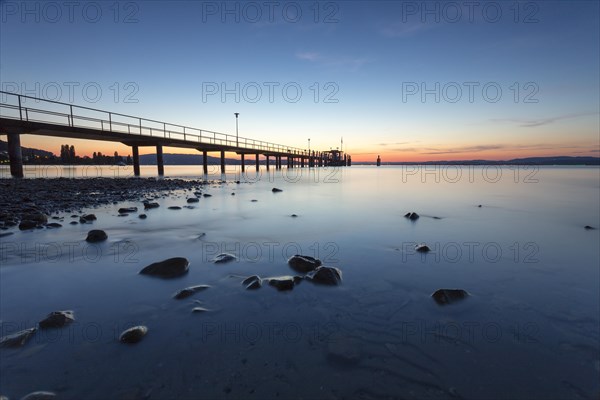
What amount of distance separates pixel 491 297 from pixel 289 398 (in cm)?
290

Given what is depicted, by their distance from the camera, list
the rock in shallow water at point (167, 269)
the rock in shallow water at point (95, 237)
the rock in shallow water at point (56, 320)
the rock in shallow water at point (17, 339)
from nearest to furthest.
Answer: the rock in shallow water at point (17, 339) → the rock in shallow water at point (56, 320) → the rock in shallow water at point (167, 269) → the rock in shallow water at point (95, 237)

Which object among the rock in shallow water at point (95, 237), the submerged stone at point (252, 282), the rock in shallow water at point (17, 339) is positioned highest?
the rock in shallow water at point (95, 237)

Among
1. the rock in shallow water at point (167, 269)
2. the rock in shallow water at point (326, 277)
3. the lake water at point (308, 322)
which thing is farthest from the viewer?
the rock in shallow water at point (167, 269)

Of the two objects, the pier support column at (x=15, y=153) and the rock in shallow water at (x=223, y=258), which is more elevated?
the pier support column at (x=15, y=153)

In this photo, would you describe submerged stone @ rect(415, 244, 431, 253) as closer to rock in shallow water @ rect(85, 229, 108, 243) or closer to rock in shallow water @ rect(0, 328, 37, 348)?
rock in shallow water @ rect(0, 328, 37, 348)

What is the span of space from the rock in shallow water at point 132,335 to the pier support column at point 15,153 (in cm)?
2455

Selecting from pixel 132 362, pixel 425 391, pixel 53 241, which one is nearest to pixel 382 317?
pixel 425 391

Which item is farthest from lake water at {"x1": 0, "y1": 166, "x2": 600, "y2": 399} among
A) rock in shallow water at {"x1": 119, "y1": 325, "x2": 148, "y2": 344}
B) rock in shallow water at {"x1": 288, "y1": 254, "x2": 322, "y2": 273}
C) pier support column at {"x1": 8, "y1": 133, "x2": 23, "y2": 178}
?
pier support column at {"x1": 8, "y1": 133, "x2": 23, "y2": 178}

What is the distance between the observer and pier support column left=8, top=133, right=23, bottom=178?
19094 millimetres

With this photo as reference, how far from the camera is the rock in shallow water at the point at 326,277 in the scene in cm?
384

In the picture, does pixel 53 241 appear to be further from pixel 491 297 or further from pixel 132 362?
pixel 491 297

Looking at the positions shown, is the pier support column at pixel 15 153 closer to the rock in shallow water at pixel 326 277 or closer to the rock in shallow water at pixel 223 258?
the rock in shallow water at pixel 223 258

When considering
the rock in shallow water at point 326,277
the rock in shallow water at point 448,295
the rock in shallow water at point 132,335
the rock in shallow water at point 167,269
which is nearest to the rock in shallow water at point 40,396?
the rock in shallow water at point 132,335

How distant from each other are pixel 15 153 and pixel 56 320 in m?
25.3
